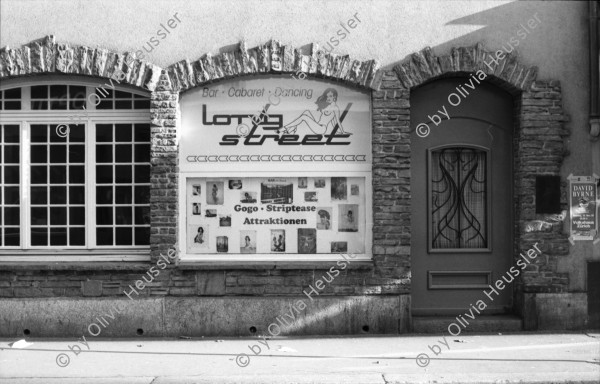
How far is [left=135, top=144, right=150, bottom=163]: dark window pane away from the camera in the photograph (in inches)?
448

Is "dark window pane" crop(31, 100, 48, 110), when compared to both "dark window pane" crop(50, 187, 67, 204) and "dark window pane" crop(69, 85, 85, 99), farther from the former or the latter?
"dark window pane" crop(50, 187, 67, 204)

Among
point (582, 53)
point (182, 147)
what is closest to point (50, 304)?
point (182, 147)

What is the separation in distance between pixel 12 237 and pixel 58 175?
108 cm

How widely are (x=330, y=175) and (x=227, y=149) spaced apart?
146cm

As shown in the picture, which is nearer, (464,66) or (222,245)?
(464,66)

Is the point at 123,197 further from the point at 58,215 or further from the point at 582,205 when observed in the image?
the point at 582,205

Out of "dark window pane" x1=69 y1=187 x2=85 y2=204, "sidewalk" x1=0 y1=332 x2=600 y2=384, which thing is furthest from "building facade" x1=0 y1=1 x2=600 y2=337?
"sidewalk" x1=0 y1=332 x2=600 y2=384

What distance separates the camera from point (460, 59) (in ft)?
36.3

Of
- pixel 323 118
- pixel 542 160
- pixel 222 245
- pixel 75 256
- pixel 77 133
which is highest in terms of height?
pixel 323 118

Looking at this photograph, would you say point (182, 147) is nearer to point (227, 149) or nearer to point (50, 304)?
point (227, 149)

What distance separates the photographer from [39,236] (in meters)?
11.4

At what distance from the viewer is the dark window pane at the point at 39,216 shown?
11398 millimetres

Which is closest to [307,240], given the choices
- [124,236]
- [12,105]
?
[124,236]

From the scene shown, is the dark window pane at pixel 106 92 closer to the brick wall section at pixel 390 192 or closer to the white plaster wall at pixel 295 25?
the white plaster wall at pixel 295 25
